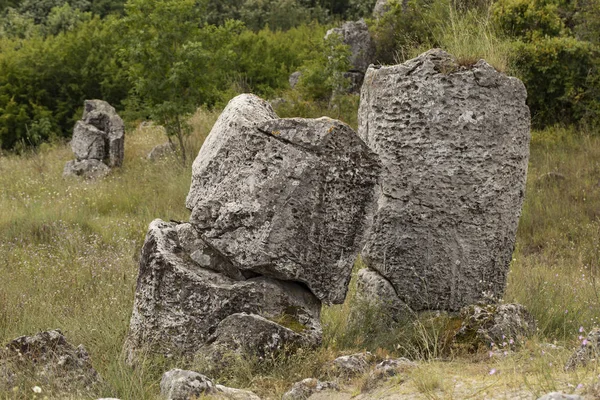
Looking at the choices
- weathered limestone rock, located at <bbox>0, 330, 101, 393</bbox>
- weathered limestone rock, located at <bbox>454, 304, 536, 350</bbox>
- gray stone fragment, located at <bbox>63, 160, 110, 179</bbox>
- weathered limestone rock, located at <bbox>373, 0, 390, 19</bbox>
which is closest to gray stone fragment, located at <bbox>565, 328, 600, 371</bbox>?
weathered limestone rock, located at <bbox>454, 304, 536, 350</bbox>

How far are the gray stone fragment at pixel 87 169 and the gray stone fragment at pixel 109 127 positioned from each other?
35 centimetres

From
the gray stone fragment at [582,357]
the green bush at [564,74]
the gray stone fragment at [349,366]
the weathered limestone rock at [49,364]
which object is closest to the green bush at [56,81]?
the green bush at [564,74]

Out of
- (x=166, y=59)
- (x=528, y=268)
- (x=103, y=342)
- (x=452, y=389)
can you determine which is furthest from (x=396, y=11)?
(x=452, y=389)

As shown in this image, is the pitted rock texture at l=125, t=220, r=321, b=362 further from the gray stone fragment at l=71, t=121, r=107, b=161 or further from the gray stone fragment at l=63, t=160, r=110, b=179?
the gray stone fragment at l=71, t=121, r=107, b=161

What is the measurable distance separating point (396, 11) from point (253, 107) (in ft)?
43.1

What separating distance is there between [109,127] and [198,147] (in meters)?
1.88

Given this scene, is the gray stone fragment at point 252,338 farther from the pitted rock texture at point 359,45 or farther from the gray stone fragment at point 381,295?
the pitted rock texture at point 359,45

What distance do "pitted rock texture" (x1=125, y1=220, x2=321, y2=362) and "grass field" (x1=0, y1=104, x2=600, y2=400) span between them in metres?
0.21

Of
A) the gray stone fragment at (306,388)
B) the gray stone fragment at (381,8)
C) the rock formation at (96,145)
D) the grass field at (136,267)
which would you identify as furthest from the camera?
the gray stone fragment at (381,8)

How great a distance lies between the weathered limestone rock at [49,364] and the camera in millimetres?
5233

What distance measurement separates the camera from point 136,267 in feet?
30.1

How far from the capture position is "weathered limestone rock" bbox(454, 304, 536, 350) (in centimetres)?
615

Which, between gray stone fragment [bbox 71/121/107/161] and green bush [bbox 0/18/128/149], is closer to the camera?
gray stone fragment [bbox 71/121/107/161]

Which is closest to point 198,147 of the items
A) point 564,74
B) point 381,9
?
point 381,9
